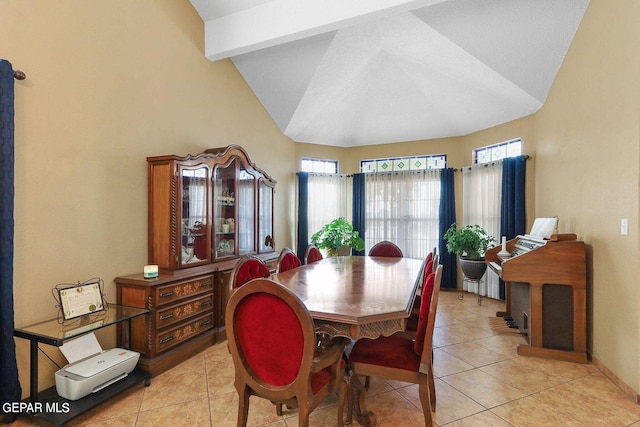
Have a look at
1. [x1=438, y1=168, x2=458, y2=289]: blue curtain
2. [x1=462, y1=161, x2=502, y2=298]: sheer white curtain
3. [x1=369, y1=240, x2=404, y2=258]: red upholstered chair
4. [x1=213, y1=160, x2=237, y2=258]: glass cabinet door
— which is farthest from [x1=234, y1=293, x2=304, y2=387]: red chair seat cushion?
[x1=438, y1=168, x2=458, y2=289]: blue curtain

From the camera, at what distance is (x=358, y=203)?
586cm

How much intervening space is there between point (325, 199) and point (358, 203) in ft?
2.04

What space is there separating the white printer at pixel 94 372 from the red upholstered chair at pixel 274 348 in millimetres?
1186

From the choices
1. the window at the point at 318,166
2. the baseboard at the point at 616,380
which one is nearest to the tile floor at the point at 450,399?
the baseboard at the point at 616,380

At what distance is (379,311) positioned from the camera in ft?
5.24

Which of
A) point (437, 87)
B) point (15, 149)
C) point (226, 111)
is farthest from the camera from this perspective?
point (437, 87)

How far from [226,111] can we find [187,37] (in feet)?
2.95

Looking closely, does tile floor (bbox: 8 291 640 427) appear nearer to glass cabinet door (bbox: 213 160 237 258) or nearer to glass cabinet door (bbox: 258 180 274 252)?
glass cabinet door (bbox: 213 160 237 258)

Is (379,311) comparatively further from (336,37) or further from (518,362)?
(336,37)

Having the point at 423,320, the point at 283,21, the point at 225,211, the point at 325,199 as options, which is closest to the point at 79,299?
the point at 225,211

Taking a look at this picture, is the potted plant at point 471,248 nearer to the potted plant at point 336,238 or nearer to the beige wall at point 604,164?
the beige wall at point 604,164

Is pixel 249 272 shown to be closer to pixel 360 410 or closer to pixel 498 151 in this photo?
pixel 360 410

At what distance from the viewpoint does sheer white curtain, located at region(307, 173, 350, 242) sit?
584 centimetres

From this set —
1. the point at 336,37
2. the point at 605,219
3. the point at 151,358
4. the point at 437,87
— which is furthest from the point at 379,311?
the point at 437,87
